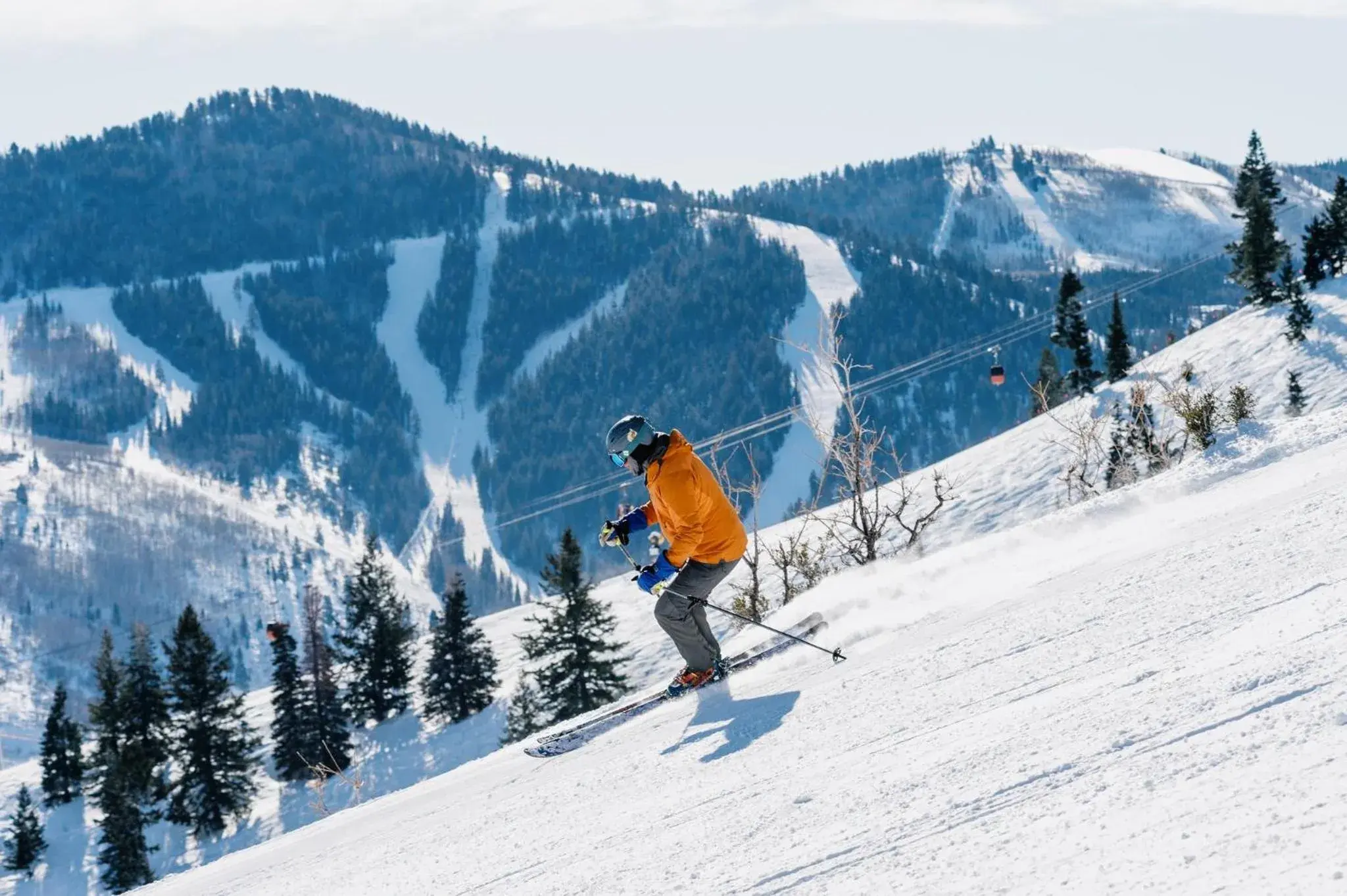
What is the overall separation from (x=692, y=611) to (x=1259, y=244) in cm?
6132

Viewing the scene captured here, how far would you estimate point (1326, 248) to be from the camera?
2475 inches

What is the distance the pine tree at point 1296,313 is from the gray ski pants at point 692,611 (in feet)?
181

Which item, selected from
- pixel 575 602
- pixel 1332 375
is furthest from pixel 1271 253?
pixel 575 602

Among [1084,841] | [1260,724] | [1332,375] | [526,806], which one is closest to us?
[1084,841]

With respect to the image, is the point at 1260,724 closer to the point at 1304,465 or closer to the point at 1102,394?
the point at 1304,465

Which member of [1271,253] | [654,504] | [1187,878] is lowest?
[1187,878]

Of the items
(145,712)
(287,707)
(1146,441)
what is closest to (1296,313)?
(1146,441)

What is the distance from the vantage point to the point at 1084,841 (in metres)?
3.83

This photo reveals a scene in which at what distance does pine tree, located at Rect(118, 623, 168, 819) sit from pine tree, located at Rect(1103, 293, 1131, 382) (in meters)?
48.8

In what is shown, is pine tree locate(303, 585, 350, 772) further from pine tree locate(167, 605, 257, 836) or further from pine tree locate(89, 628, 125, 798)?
pine tree locate(89, 628, 125, 798)

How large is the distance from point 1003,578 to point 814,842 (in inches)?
204

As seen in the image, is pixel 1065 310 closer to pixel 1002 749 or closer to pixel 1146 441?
pixel 1146 441

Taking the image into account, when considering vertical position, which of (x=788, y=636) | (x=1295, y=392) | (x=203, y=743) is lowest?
(x=203, y=743)

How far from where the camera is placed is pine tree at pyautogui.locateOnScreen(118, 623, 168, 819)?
173ft
